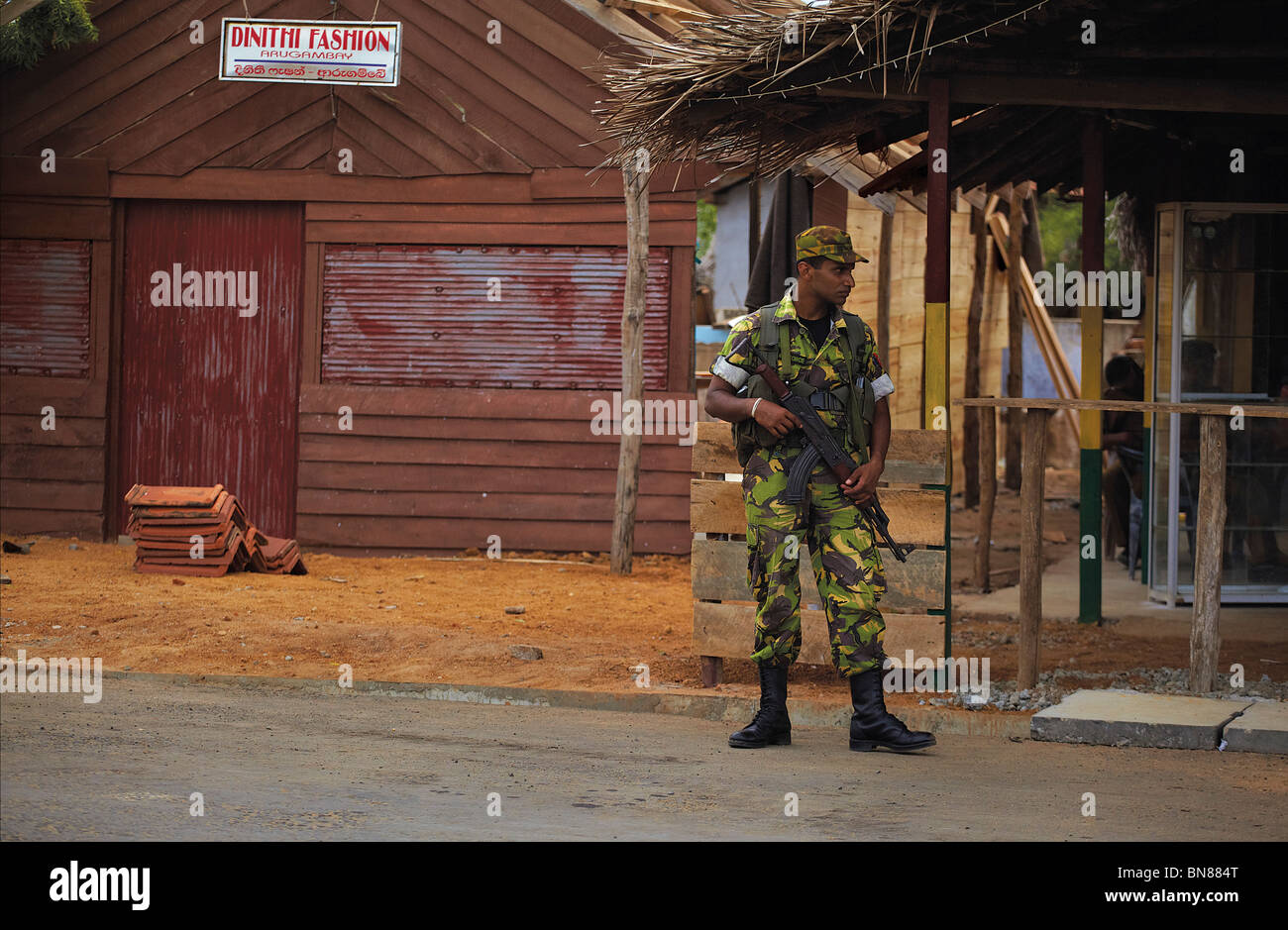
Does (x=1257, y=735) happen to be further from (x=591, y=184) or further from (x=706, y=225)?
(x=706, y=225)

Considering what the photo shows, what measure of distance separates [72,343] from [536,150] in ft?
14.6

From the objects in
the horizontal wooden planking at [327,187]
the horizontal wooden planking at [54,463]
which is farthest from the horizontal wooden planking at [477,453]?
the horizontal wooden planking at [327,187]

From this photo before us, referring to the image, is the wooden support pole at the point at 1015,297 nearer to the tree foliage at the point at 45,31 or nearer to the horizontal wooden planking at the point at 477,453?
the horizontal wooden planking at the point at 477,453

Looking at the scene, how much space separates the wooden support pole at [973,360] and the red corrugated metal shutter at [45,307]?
9.70m

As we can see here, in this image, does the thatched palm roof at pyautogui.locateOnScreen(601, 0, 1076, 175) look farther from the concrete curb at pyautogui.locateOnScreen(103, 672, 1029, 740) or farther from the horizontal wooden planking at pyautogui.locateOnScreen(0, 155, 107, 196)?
the horizontal wooden planking at pyautogui.locateOnScreen(0, 155, 107, 196)

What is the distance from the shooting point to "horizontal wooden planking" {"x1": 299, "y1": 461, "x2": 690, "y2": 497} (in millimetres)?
12703

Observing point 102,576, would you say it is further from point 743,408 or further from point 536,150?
point 743,408

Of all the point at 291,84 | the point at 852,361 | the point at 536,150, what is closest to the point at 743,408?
the point at 852,361

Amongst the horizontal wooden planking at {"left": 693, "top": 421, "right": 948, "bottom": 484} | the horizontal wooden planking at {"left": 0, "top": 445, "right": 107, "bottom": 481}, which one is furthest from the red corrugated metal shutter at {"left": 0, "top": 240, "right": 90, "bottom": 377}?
the horizontal wooden planking at {"left": 693, "top": 421, "right": 948, "bottom": 484}

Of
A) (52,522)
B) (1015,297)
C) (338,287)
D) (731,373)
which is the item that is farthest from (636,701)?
(1015,297)

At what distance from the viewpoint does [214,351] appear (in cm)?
1313

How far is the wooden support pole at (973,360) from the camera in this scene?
57.5 ft

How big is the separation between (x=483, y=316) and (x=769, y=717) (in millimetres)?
7284

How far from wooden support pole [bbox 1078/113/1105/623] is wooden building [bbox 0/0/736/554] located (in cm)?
419
